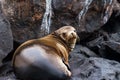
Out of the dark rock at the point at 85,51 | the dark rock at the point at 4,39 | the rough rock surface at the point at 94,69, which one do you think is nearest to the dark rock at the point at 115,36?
the dark rock at the point at 85,51

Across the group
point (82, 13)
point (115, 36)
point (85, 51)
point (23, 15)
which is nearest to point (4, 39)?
point (23, 15)

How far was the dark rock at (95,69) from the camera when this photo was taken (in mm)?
6520

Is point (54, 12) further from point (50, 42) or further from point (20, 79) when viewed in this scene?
point (20, 79)

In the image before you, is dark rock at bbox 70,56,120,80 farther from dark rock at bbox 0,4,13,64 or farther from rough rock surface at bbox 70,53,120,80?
dark rock at bbox 0,4,13,64

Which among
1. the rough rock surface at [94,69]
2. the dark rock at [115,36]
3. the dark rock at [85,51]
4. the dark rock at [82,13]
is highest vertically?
the dark rock at [82,13]

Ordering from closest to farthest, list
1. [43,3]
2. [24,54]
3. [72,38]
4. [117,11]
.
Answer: [24,54], [72,38], [43,3], [117,11]

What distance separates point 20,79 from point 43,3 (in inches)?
82.5

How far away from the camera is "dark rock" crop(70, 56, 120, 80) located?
6.52 metres

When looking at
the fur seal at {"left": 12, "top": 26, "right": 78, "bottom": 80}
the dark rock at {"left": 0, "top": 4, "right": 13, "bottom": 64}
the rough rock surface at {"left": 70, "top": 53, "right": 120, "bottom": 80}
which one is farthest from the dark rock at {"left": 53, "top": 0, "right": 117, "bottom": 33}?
the fur seal at {"left": 12, "top": 26, "right": 78, "bottom": 80}

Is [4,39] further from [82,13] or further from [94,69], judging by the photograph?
[82,13]

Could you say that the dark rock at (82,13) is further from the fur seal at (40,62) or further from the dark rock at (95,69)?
the fur seal at (40,62)

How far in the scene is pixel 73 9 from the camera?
8.24m

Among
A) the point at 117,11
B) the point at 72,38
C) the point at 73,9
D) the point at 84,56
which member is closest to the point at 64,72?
the point at 72,38

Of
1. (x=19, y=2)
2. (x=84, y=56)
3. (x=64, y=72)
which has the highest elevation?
(x=19, y=2)
